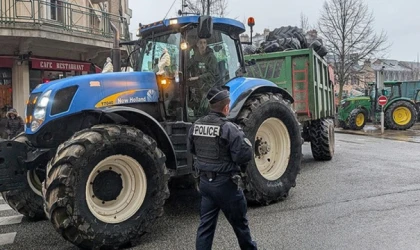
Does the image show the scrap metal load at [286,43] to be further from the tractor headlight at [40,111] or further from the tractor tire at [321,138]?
the tractor headlight at [40,111]

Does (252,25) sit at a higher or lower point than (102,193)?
higher

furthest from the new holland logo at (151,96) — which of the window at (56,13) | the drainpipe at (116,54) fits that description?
the window at (56,13)

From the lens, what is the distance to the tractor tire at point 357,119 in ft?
68.8

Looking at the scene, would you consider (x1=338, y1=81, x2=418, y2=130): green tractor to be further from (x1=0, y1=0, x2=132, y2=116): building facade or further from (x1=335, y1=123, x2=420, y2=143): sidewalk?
(x1=0, y1=0, x2=132, y2=116): building facade

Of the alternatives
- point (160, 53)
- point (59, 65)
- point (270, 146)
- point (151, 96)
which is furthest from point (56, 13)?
point (270, 146)

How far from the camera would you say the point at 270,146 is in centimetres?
667

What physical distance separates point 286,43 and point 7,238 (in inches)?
279

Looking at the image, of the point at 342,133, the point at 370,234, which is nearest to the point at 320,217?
the point at 370,234

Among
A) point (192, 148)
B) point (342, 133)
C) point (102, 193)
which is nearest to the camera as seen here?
point (192, 148)

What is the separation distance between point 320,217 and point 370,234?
0.81 m

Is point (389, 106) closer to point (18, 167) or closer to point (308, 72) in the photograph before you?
point (308, 72)

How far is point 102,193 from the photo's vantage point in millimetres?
4602

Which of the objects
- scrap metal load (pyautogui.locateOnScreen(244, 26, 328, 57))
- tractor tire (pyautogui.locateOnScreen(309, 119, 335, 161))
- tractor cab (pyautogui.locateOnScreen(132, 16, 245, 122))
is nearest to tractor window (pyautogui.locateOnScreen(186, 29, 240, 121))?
tractor cab (pyautogui.locateOnScreen(132, 16, 245, 122))

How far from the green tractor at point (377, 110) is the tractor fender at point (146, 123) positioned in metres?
17.5
